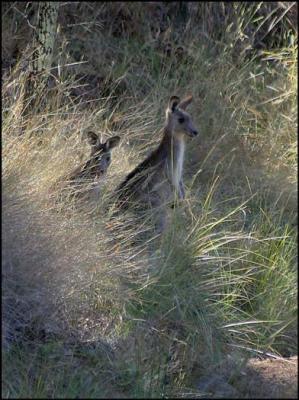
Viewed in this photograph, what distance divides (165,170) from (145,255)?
158 cm

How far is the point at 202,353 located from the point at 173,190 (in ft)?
7.62

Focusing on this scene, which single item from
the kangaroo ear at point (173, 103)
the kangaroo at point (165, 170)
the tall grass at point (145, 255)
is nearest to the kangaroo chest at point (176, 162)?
the kangaroo at point (165, 170)

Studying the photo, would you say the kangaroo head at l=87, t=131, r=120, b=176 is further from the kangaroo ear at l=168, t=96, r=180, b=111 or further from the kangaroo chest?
the kangaroo ear at l=168, t=96, r=180, b=111

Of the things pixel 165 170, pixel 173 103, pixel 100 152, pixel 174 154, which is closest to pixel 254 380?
pixel 100 152

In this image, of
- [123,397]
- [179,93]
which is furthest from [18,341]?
[179,93]

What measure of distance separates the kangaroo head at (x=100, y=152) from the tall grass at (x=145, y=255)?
0.13 metres

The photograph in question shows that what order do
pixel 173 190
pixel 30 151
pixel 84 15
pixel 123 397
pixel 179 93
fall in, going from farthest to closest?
pixel 84 15 < pixel 179 93 < pixel 173 190 < pixel 30 151 < pixel 123 397

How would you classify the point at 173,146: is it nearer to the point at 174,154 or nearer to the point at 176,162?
the point at 174,154

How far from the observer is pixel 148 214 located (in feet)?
27.7

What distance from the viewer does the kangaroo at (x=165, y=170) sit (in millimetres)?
8695

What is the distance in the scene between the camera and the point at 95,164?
8641 mm

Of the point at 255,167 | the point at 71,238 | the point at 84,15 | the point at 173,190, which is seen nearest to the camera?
the point at 71,238

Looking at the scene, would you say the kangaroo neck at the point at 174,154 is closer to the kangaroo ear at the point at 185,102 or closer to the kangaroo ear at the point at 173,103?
the kangaroo ear at the point at 173,103

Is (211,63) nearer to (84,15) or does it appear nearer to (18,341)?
(84,15)
